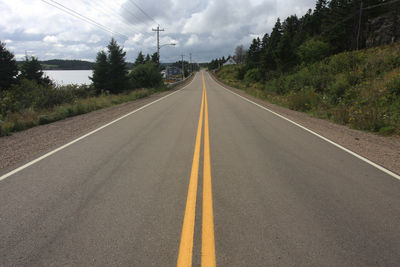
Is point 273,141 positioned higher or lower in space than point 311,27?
lower

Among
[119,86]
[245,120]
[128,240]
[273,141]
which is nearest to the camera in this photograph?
[128,240]

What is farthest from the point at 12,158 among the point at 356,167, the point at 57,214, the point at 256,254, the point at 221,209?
the point at 356,167

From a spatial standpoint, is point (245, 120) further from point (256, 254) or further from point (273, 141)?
point (256, 254)

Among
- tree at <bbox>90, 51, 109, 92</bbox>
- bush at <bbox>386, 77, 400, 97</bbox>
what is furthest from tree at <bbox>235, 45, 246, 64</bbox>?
bush at <bbox>386, 77, 400, 97</bbox>

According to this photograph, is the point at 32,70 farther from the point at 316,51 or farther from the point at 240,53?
the point at 240,53

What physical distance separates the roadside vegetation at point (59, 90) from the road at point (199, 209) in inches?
223

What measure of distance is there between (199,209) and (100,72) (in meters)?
48.6

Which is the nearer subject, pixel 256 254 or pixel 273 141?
pixel 256 254

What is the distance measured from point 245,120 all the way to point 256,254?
8.13 m

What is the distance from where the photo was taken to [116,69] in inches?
1848

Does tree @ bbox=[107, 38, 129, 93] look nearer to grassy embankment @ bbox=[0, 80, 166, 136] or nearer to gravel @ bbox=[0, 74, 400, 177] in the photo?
grassy embankment @ bbox=[0, 80, 166, 136]

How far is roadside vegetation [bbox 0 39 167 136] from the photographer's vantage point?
34.2ft

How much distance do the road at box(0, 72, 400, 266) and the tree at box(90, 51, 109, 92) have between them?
44.0m

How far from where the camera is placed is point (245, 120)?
10203 mm
